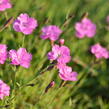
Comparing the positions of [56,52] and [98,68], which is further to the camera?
[98,68]

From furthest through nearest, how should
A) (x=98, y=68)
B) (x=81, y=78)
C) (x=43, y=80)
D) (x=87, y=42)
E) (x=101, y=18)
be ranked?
(x=101, y=18), (x=87, y=42), (x=98, y=68), (x=81, y=78), (x=43, y=80)

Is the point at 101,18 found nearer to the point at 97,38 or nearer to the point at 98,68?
the point at 97,38

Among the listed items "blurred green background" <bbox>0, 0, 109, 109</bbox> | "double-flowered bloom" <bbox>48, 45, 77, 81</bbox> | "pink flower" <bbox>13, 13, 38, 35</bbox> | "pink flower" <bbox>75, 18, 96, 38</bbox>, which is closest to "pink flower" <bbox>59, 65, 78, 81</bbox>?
"double-flowered bloom" <bbox>48, 45, 77, 81</bbox>

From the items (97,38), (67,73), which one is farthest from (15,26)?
(97,38)

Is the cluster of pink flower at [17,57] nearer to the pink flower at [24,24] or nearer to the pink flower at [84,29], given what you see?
the pink flower at [24,24]

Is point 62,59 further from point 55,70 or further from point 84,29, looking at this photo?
point 84,29

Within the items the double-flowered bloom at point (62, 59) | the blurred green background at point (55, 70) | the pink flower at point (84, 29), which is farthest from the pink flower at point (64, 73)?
the pink flower at point (84, 29)
